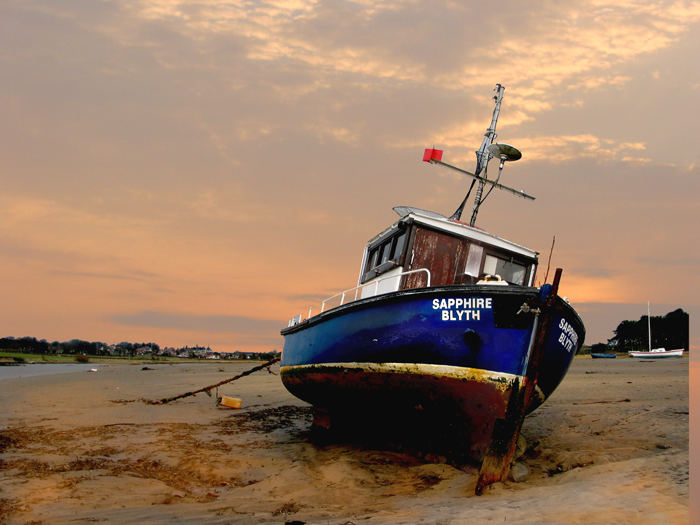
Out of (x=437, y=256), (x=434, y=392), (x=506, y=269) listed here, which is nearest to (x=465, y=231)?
(x=437, y=256)

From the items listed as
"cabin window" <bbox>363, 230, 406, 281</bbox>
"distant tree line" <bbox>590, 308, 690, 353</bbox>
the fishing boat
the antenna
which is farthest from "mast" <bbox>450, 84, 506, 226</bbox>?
"distant tree line" <bbox>590, 308, 690, 353</bbox>

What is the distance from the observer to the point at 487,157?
38.6ft

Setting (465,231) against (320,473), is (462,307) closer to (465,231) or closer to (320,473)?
(465,231)

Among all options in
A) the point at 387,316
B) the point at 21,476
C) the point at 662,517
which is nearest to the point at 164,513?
the point at 21,476

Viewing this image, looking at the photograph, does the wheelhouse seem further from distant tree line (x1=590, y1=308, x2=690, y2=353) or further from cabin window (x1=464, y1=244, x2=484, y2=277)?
distant tree line (x1=590, y1=308, x2=690, y2=353)

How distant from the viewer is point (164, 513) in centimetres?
526

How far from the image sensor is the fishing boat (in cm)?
652

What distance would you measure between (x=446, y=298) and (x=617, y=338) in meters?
68.3

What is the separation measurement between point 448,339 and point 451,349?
5.4 inches

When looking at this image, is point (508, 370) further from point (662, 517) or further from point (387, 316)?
point (662, 517)

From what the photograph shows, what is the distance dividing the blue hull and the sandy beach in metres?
0.90

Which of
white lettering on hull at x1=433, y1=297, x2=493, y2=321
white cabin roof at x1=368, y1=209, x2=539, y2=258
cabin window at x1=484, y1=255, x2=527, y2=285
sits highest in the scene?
white cabin roof at x1=368, y1=209, x2=539, y2=258

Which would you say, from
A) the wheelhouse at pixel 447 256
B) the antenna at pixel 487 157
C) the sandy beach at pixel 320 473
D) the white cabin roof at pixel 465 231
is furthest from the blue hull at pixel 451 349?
the antenna at pixel 487 157

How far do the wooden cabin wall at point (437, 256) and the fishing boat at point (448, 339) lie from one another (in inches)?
0.7
